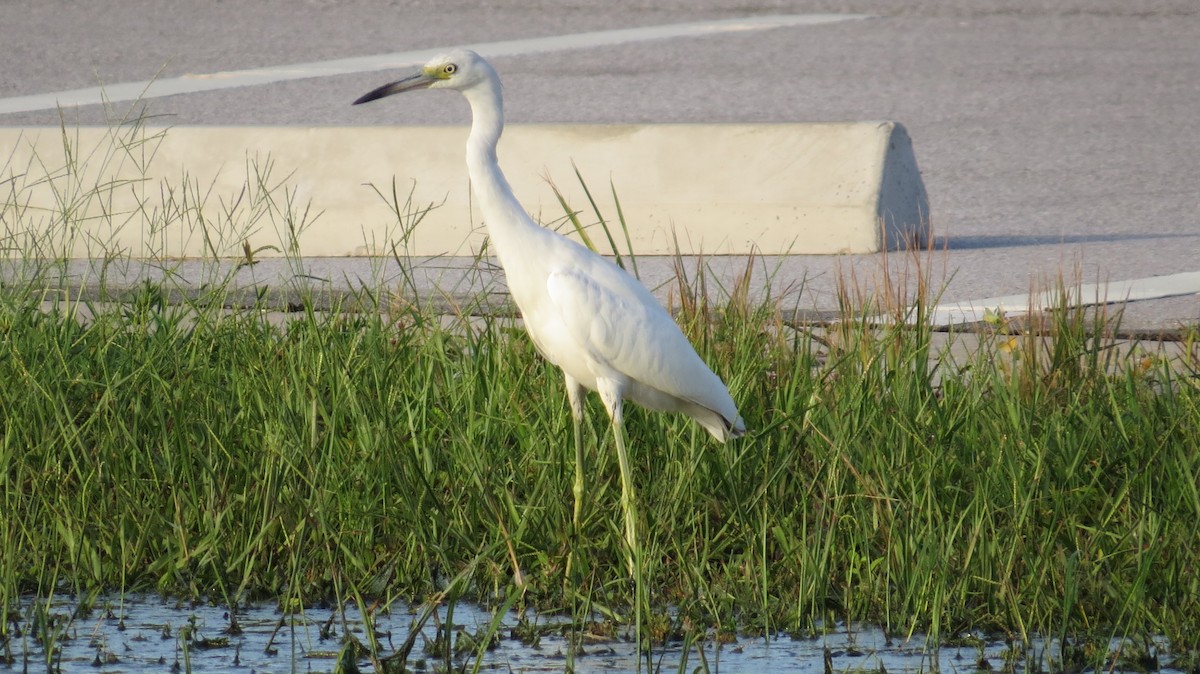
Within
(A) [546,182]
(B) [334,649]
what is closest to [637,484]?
(B) [334,649]

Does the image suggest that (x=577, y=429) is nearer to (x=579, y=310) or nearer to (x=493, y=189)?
(x=579, y=310)

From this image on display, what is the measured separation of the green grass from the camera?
353cm

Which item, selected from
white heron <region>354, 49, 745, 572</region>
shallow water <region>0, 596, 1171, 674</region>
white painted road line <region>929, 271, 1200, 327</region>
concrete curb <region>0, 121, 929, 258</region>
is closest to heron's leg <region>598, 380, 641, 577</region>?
white heron <region>354, 49, 745, 572</region>

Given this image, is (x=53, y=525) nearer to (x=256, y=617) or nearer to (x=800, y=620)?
(x=256, y=617)

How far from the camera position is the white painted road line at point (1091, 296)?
5.67m

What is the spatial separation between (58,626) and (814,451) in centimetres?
176

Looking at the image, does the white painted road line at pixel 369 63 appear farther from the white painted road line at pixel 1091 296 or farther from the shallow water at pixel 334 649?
the shallow water at pixel 334 649

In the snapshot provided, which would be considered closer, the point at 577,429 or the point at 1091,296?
the point at 577,429

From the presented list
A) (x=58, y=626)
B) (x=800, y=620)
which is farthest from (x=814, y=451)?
(x=58, y=626)

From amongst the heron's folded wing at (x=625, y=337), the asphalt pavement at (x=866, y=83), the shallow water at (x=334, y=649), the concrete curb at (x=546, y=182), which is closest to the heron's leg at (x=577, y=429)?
the heron's folded wing at (x=625, y=337)

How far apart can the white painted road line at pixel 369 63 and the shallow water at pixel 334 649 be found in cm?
583

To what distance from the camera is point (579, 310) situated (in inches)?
158

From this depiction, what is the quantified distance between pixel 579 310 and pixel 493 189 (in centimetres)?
36

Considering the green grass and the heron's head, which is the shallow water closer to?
the green grass
